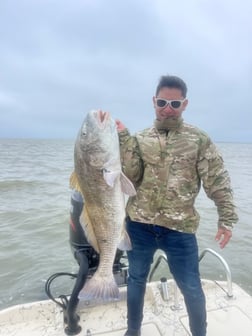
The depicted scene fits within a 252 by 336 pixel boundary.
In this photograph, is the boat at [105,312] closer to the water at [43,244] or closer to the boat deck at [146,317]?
the boat deck at [146,317]

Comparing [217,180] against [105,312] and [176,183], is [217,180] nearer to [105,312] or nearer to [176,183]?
[176,183]

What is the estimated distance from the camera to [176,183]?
2.80m

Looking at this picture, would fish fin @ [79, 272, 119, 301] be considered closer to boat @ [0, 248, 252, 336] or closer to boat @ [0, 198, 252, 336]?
boat @ [0, 198, 252, 336]

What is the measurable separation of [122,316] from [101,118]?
7.84ft

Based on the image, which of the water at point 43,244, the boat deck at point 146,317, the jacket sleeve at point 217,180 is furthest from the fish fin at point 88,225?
the water at point 43,244

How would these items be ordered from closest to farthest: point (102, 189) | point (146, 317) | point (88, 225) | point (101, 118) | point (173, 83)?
point (101, 118)
point (102, 189)
point (88, 225)
point (173, 83)
point (146, 317)

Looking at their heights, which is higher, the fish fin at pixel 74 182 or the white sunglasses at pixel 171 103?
the white sunglasses at pixel 171 103

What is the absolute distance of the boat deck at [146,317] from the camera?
3.40m

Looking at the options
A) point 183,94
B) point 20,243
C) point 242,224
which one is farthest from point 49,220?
point 183,94

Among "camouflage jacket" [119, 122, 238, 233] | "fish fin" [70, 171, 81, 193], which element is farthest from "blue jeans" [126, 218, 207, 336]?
"fish fin" [70, 171, 81, 193]

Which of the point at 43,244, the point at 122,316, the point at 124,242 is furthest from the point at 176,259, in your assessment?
the point at 43,244

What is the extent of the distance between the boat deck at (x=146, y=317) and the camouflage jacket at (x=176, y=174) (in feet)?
4.22

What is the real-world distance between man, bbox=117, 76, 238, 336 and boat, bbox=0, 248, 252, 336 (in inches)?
24.7

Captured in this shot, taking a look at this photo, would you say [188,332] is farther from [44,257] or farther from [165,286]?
[44,257]
